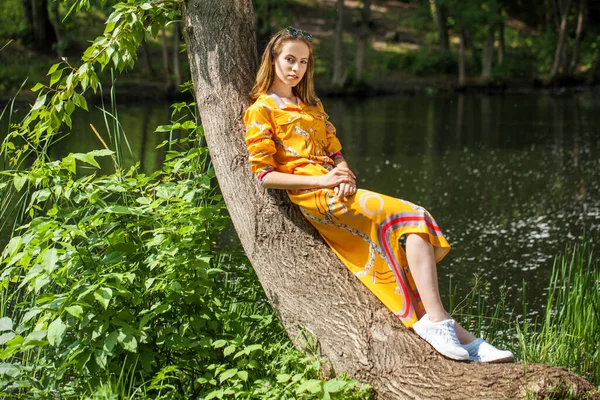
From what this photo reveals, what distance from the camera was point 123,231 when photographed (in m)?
3.36

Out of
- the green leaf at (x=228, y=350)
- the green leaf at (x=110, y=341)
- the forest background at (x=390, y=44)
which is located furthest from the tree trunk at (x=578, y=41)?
the green leaf at (x=110, y=341)

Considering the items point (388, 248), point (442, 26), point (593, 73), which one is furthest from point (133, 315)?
point (593, 73)

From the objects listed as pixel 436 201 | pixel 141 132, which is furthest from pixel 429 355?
pixel 141 132

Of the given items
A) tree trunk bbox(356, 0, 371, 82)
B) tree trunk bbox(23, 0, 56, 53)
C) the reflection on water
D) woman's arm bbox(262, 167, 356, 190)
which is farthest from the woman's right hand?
tree trunk bbox(23, 0, 56, 53)

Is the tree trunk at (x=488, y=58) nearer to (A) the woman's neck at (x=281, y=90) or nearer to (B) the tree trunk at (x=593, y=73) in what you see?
(B) the tree trunk at (x=593, y=73)

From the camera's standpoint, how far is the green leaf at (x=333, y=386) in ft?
9.52

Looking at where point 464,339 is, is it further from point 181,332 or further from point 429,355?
point 181,332

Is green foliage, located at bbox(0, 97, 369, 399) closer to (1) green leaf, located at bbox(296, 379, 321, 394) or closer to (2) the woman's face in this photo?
(1) green leaf, located at bbox(296, 379, 321, 394)

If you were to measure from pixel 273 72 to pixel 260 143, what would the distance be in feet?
1.27

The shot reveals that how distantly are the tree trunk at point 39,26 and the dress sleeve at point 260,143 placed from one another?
2403cm

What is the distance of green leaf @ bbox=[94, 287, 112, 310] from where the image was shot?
9.41 feet

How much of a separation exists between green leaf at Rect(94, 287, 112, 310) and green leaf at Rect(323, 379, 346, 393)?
0.82 meters

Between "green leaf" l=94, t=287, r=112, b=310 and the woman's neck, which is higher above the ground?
the woman's neck

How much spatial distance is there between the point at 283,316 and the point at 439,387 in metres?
0.73
